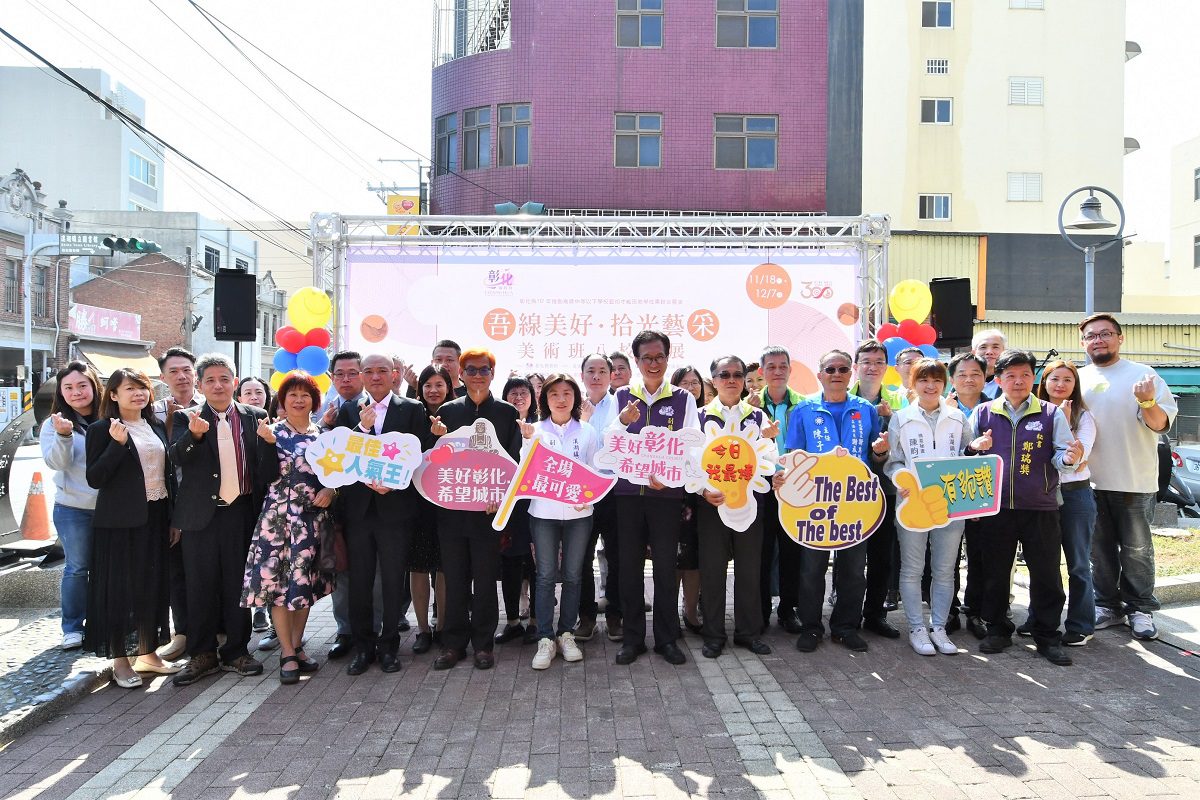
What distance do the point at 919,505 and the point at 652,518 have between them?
1612 mm

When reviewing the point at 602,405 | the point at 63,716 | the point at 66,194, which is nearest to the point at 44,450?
the point at 63,716

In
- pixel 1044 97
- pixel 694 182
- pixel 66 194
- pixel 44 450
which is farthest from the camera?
pixel 66 194

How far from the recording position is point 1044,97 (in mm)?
21406

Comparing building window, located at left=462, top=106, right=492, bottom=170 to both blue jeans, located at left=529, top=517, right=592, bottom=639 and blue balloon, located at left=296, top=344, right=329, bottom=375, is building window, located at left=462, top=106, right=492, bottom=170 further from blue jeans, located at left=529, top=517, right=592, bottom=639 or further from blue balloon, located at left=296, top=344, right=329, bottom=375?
blue jeans, located at left=529, top=517, right=592, bottom=639

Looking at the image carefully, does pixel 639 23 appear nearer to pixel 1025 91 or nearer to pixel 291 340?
pixel 1025 91

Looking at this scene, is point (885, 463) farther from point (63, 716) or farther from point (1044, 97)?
point (1044, 97)

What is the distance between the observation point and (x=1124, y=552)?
5.07m

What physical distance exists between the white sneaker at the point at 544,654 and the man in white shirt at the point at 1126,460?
358 cm

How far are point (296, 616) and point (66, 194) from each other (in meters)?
47.2

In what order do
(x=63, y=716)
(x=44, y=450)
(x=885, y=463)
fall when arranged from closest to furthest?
(x=63, y=716)
(x=44, y=450)
(x=885, y=463)

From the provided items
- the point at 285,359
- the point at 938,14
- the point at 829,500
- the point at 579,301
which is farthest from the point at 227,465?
the point at 938,14

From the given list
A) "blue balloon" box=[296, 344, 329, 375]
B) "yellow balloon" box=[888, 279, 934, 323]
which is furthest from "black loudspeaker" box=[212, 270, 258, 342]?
"yellow balloon" box=[888, 279, 934, 323]

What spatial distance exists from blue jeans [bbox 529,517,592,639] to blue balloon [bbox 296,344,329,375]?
161 inches

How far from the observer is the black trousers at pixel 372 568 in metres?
4.60
